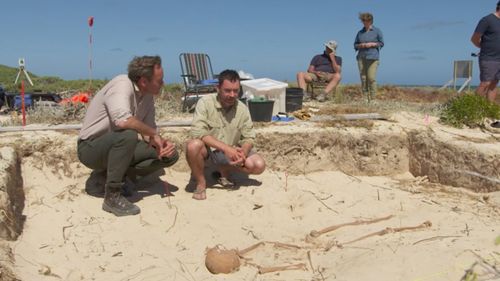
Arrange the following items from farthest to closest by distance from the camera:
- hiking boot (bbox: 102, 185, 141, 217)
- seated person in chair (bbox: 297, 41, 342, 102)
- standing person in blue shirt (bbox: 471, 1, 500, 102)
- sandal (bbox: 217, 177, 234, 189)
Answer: seated person in chair (bbox: 297, 41, 342, 102) → standing person in blue shirt (bbox: 471, 1, 500, 102) → sandal (bbox: 217, 177, 234, 189) → hiking boot (bbox: 102, 185, 141, 217)

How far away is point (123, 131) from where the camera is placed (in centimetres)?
414

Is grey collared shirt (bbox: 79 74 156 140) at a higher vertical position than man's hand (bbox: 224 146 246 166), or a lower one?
higher

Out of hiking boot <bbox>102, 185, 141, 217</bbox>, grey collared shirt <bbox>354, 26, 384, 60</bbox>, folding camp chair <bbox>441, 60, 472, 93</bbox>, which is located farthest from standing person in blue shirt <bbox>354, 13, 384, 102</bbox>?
hiking boot <bbox>102, 185, 141, 217</bbox>

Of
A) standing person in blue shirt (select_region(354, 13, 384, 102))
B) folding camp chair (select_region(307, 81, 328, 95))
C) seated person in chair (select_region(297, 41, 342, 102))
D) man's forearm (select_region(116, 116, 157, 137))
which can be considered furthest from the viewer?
folding camp chair (select_region(307, 81, 328, 95))

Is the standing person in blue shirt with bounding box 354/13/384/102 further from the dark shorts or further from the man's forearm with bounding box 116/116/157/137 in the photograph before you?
the man's forearm with bounding box 116/116/157/137

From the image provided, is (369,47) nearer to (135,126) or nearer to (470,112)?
(470,112)

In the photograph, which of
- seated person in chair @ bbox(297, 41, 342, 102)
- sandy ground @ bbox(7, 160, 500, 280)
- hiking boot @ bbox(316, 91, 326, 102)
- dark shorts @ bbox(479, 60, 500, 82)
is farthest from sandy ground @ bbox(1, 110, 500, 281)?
seated person in chair @ bbox(297, 41, 342, 102)

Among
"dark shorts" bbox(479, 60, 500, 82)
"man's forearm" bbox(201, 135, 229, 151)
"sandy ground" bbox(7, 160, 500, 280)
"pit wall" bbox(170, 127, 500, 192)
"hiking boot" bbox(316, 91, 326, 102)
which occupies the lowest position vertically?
"sandy ground" bbox(7, 160, 500, 280)

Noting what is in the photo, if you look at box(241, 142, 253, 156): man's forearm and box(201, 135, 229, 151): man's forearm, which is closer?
box(201, 135, 229, 151): man's forearm

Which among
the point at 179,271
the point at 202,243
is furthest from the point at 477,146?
the point at 179,271

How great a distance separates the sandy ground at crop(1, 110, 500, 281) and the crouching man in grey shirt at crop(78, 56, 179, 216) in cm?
36

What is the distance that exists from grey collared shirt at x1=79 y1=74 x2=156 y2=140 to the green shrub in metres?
3.98

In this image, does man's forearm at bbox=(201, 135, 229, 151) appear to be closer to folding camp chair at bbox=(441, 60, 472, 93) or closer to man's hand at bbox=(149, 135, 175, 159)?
man's hand at bbox=(149, 135, 175, 159)

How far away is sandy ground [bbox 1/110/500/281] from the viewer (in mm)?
3307
